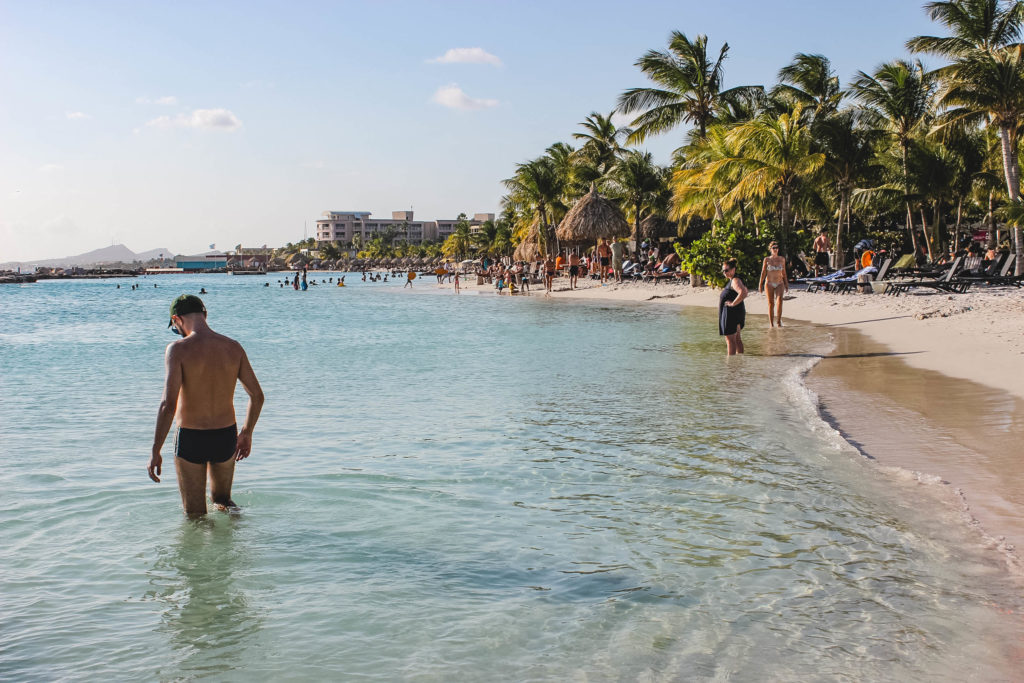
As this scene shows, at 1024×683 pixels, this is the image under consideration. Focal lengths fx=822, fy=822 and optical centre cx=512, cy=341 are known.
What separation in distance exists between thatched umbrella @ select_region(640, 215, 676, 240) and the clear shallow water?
4077 centimetres

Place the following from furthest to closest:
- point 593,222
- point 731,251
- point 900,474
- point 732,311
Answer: point 593,222
point 731,251
point 732,311
point 900,474

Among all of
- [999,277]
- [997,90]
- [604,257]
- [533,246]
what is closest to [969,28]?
[997,90]

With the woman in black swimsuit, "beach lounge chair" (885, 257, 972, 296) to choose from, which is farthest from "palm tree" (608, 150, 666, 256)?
the woman in black swimsuit

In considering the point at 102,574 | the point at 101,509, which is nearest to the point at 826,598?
the point at 102,574

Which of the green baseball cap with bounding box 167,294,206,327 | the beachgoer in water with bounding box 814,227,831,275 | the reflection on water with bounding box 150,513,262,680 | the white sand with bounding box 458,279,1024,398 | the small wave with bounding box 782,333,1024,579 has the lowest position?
the reflection on water with bounding box 150,513,262,680

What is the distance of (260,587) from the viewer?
442 cm

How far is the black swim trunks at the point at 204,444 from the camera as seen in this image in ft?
15.5

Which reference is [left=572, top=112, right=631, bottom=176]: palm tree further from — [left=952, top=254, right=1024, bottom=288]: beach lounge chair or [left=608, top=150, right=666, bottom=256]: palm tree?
[left=952, top=254, right=1024, bottom=288]: beach lounge chair

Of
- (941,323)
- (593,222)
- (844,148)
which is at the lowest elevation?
(941,323)

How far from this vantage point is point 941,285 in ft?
67.9

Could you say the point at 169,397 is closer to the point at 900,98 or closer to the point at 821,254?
the point at 821,254

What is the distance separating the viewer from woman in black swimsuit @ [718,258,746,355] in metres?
12.1

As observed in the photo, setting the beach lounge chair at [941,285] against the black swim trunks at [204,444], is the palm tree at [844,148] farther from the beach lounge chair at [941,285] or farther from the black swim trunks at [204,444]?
the black swim trunks at [204,444]

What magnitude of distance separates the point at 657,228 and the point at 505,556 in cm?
4672
